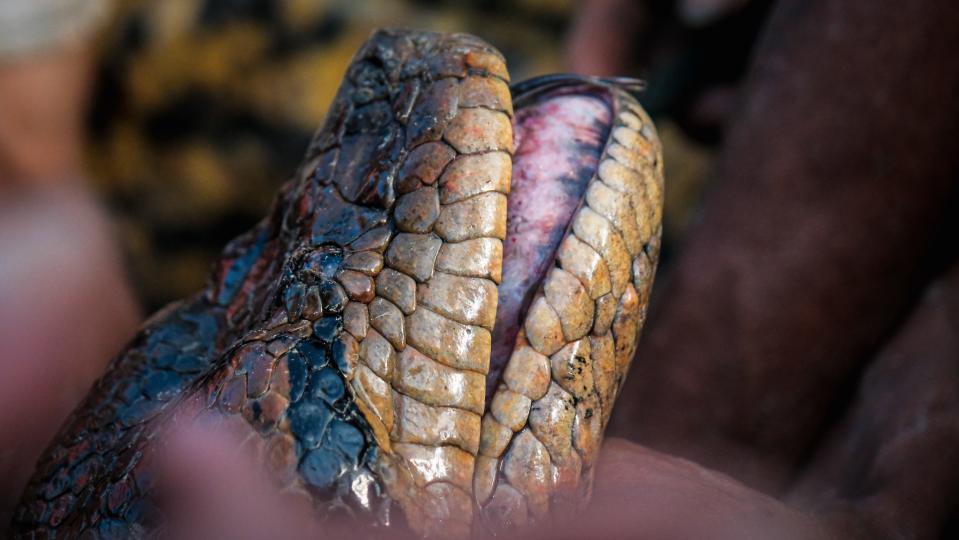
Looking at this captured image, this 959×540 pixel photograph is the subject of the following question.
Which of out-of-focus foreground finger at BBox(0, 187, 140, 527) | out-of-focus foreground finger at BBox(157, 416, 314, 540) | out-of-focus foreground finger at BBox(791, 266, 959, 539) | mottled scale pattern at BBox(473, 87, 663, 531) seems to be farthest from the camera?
out-of-focus foreground finger at BBox(0, 187, 140, 527)

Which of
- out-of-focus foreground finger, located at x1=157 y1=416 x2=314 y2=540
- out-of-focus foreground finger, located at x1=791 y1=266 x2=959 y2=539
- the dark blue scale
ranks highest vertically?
the dark blue scale

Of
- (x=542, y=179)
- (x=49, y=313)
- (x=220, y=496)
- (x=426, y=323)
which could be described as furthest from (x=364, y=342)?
(x=49, y=313)

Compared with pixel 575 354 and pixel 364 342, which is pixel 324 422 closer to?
pixel 364 342

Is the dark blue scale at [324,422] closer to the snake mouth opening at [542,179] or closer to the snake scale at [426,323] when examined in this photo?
the snake scale at [426,323]

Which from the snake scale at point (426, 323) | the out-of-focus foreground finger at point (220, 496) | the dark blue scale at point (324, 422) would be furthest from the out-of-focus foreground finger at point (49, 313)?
the dark blue scale at point (324, 422)

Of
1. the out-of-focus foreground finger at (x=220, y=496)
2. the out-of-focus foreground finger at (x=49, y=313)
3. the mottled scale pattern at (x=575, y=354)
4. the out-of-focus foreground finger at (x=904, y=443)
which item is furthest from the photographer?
the out-of-focus foreground finger at (x=49, y=313)

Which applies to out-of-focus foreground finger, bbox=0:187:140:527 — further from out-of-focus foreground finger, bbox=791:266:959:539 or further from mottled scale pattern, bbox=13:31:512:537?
out-of-focus foreground finger, bbox=791:266:959:539

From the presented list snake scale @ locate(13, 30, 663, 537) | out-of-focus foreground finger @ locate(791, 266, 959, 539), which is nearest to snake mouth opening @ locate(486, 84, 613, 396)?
snake scale @ locate(13, 30, 663, 537)
